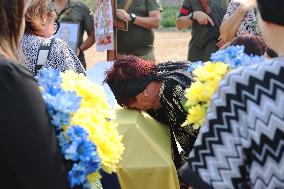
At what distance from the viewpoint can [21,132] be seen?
1666 millimetres

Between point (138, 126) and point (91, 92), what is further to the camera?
point (138, 126)

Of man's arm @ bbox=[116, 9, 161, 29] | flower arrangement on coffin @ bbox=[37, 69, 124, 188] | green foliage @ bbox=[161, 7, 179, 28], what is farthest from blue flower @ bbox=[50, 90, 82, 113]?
green foliage @ bbox=[161, 7, 179, 28]

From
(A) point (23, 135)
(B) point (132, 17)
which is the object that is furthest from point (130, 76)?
(B) point (132, 17)

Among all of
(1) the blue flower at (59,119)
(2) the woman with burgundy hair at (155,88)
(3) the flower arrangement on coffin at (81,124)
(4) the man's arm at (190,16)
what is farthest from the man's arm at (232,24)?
(1) the blue flower at (59,119)

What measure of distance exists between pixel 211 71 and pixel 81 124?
0.64m

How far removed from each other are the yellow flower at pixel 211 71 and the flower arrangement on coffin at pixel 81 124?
0.42 meters

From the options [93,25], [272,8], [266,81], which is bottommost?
[93,25]

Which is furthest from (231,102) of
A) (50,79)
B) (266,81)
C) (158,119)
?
(158,119)

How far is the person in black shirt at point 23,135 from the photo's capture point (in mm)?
1652

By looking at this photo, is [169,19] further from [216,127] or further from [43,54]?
[216,127]

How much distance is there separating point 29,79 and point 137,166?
145 centimetres

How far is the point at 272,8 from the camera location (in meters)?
1.53

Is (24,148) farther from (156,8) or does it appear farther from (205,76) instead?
(156,8)

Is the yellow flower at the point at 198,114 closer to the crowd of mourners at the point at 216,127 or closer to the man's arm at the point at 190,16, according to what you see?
the crowd of mourners at the point at 216,127
